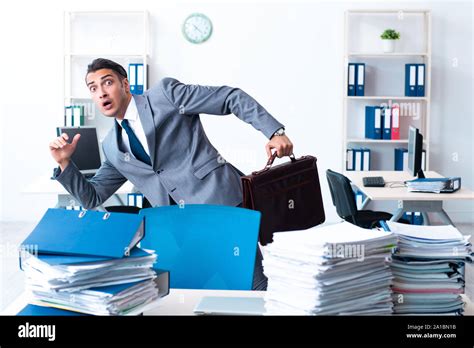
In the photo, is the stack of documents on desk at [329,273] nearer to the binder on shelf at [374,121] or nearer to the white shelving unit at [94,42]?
the binder on shelf at [374,121]

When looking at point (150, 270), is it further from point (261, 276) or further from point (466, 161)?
point (466, 161)

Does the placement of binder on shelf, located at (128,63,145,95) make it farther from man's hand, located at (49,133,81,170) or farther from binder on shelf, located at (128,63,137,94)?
man's hand, located at (49,133,81,170)

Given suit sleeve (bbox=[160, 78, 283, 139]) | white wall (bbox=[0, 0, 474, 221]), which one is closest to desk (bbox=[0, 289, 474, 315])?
suit sleeve (bbox=[160, 78, 283, 139])

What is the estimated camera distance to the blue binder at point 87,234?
1.61m

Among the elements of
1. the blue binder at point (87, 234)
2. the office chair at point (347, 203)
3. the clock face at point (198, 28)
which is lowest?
the office chair at point (347, 203)

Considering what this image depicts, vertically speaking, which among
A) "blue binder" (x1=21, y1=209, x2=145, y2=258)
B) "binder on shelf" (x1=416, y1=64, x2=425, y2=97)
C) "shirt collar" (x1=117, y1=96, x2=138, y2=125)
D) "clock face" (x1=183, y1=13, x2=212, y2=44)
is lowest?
"blue binder" (x1=21, y1=209, x2=145, y2=258)

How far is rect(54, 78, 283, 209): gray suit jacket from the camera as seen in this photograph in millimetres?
2951

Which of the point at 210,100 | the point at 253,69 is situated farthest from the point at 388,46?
the point at 210,100

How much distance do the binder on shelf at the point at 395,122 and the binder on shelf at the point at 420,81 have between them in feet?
0.78

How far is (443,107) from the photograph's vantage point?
23.9 feet

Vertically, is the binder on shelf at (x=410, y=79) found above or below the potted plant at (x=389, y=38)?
below

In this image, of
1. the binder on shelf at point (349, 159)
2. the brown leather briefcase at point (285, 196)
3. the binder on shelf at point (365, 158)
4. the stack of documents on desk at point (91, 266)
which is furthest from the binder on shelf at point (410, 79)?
the stack of documents on desk at point (91, 266)

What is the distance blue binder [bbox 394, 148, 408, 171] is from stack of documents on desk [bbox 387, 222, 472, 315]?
5.45 metres

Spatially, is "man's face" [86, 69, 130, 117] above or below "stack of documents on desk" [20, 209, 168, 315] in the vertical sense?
above
